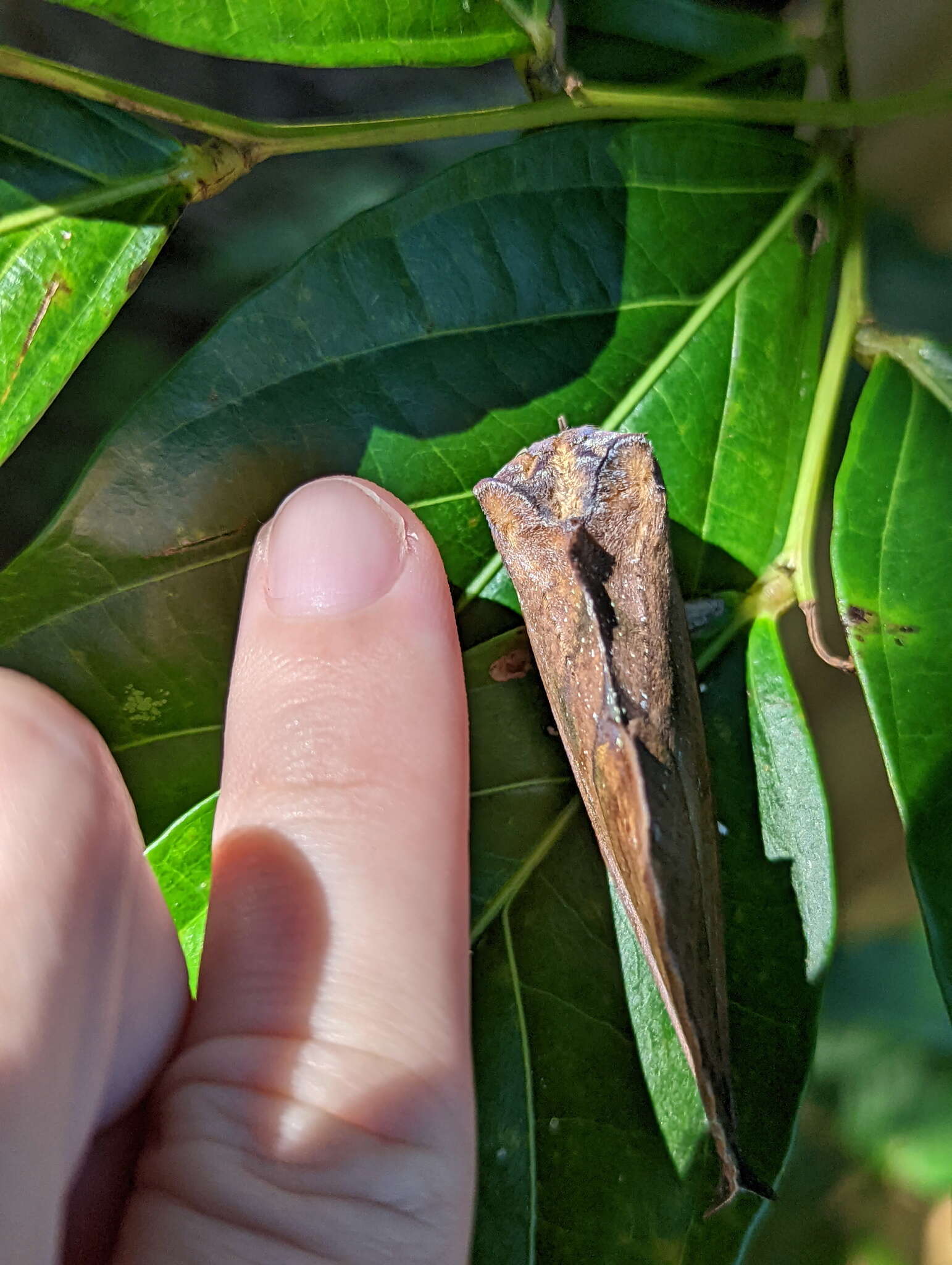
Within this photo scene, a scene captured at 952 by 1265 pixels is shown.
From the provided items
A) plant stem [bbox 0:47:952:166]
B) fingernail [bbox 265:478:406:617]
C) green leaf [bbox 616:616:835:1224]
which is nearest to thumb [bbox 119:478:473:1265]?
fingernail [bbox 265:478:406:617]

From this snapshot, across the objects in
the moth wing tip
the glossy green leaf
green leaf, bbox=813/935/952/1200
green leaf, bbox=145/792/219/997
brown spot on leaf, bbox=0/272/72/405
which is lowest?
green leaf, bbox=813/935/952/1200

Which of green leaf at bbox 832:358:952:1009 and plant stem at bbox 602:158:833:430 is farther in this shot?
plant stem at bbox 602:158:833:430

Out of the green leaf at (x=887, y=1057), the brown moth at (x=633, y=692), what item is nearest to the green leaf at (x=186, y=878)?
the brown moth at (x=633, y=692)

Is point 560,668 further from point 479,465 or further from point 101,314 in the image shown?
point 101,314

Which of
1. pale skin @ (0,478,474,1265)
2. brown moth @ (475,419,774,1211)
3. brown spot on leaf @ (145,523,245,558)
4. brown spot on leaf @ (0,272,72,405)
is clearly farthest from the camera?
brown spot on leaf @ (145,523,245,558)

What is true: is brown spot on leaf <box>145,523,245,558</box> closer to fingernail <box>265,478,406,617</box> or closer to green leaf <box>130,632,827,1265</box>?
fingernail <box>265,478,406,617</box>

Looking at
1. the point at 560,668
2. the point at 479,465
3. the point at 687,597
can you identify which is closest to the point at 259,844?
the point at 560,668

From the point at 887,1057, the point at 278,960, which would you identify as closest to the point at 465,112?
the point at 278,960

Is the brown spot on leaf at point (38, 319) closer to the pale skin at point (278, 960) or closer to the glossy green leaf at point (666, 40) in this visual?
the pale skin at point (278, 960)
